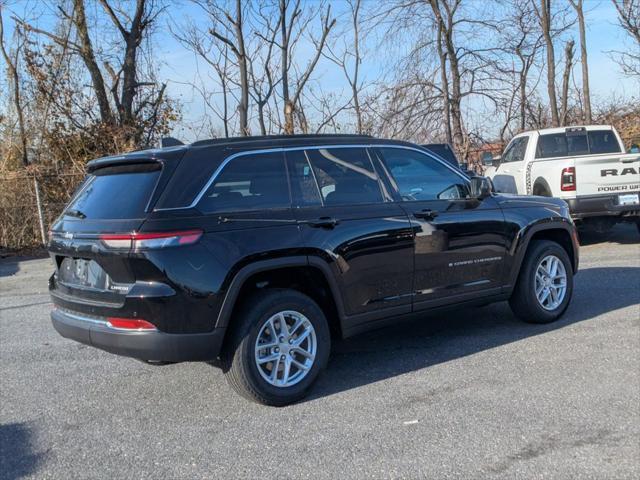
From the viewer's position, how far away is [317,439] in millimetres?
3869

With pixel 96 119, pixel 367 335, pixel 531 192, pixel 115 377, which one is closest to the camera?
pixel 115 377

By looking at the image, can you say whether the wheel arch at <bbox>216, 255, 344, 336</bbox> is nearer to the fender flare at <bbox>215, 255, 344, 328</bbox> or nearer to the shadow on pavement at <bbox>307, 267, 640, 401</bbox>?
the fender flare at <bbox>215, 255, 344, 328</bbox>

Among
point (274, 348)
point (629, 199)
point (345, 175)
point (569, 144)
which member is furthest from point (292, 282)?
point (569, 144)

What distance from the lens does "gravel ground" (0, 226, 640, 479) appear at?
3.54 m

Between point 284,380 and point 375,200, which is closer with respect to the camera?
point 284,380

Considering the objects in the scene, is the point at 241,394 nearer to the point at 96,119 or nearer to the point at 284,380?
the point at 284,380

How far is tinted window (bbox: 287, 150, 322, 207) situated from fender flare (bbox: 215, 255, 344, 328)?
446 mm

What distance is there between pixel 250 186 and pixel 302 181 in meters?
0.44

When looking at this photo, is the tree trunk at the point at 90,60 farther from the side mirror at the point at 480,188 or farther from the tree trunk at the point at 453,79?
the side mirror at the point at 480,188

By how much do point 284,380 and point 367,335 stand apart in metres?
1.94

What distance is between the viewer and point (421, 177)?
5.53 metres

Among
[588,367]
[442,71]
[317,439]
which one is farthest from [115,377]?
[442,71]

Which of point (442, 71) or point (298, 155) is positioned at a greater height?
point (442, 71)

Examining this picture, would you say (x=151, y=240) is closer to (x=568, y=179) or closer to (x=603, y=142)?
(x=568, y=179)
